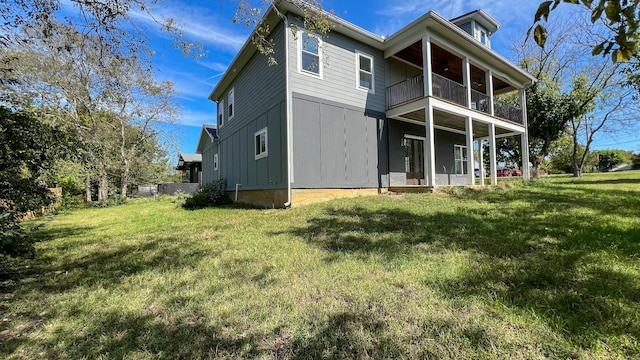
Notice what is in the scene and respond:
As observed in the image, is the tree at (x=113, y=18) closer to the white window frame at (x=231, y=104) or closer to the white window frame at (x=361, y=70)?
the white window frame at (x=361, y=70)

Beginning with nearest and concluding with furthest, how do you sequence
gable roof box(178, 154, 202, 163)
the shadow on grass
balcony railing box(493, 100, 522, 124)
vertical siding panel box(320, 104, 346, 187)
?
the shadow on grass, vertical siding panel box(320, 104, 346, 187), balcony railing box(493, 100, 522, 124), gable roof box(178, 154, 202, 163)

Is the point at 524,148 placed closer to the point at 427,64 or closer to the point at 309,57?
the point at 427,64

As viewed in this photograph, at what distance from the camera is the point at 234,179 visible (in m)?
13.4

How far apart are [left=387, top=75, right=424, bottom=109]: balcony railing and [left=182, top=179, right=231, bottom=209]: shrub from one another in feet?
25.7

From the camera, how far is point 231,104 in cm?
1437

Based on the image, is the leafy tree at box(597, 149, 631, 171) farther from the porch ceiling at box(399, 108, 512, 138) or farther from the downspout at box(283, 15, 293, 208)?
the downspout at box(283, 15, 293, 208)

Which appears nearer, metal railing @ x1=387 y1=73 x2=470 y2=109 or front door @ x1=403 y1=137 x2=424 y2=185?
metal railing @ x1=387 y1=73 x2=470 y2=109

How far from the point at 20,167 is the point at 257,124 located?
705 centimetres

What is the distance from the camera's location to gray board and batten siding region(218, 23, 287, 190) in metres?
9.02

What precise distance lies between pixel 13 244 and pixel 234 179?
30.5 feet

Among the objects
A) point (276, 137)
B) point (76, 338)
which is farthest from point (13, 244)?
point (276, 137)

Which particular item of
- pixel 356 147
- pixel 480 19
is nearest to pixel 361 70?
pixel 356 147

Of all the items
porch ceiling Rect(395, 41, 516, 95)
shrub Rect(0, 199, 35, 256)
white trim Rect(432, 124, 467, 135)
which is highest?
porch ceiling Rect(395, 41, 516, 95)

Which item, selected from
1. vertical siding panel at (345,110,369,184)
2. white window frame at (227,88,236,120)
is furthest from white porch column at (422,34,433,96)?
white window frame at (227,88,236,120)
